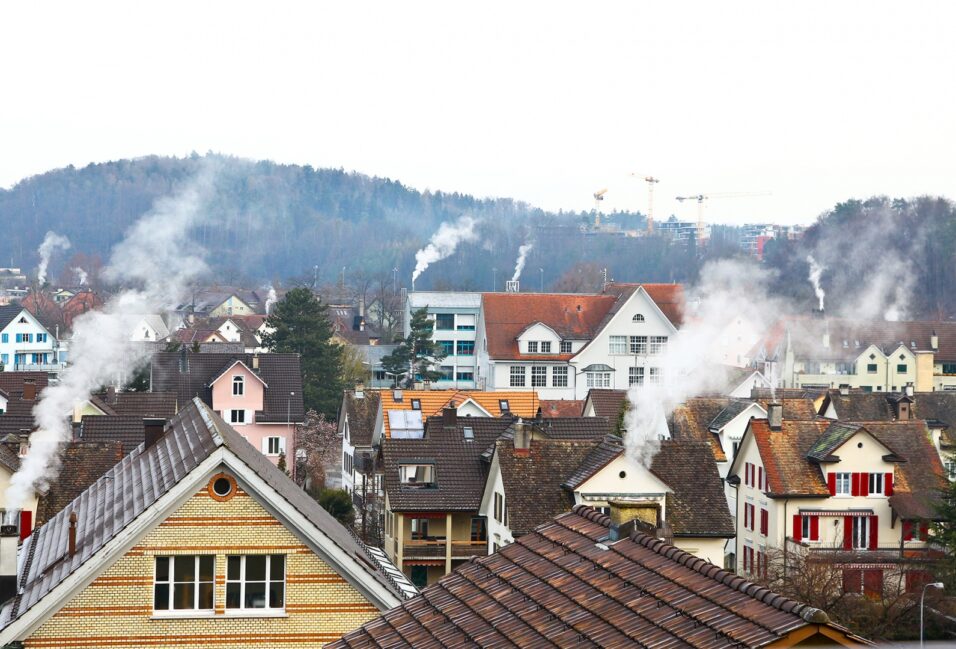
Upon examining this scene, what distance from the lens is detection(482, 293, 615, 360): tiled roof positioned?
275 ft

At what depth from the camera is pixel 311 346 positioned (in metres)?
81.9

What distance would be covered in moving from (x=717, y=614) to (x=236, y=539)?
808cm

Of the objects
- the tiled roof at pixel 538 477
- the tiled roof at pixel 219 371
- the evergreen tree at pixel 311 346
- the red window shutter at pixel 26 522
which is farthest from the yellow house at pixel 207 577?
the evergreen tree at pixel 311 346

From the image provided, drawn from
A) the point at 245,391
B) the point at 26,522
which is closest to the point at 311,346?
the point at 245,391

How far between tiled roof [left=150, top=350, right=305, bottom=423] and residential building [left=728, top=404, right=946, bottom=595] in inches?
891

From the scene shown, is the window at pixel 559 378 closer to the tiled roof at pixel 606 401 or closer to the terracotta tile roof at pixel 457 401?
the tiled roof at pixel 606 401

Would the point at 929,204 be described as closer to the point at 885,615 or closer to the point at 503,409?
the point at 503,409

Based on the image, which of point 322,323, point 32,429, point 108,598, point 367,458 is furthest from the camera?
point 322,323

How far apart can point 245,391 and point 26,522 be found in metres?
34.6

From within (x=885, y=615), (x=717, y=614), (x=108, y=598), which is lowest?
(x=885, y=615)

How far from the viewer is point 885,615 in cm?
3281

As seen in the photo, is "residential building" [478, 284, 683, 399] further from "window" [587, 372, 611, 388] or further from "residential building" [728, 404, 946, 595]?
"residential building" [728, 404, 946, 595]

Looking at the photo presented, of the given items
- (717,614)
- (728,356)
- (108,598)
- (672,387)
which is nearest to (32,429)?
(108,598)

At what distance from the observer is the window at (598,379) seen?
83625mm
